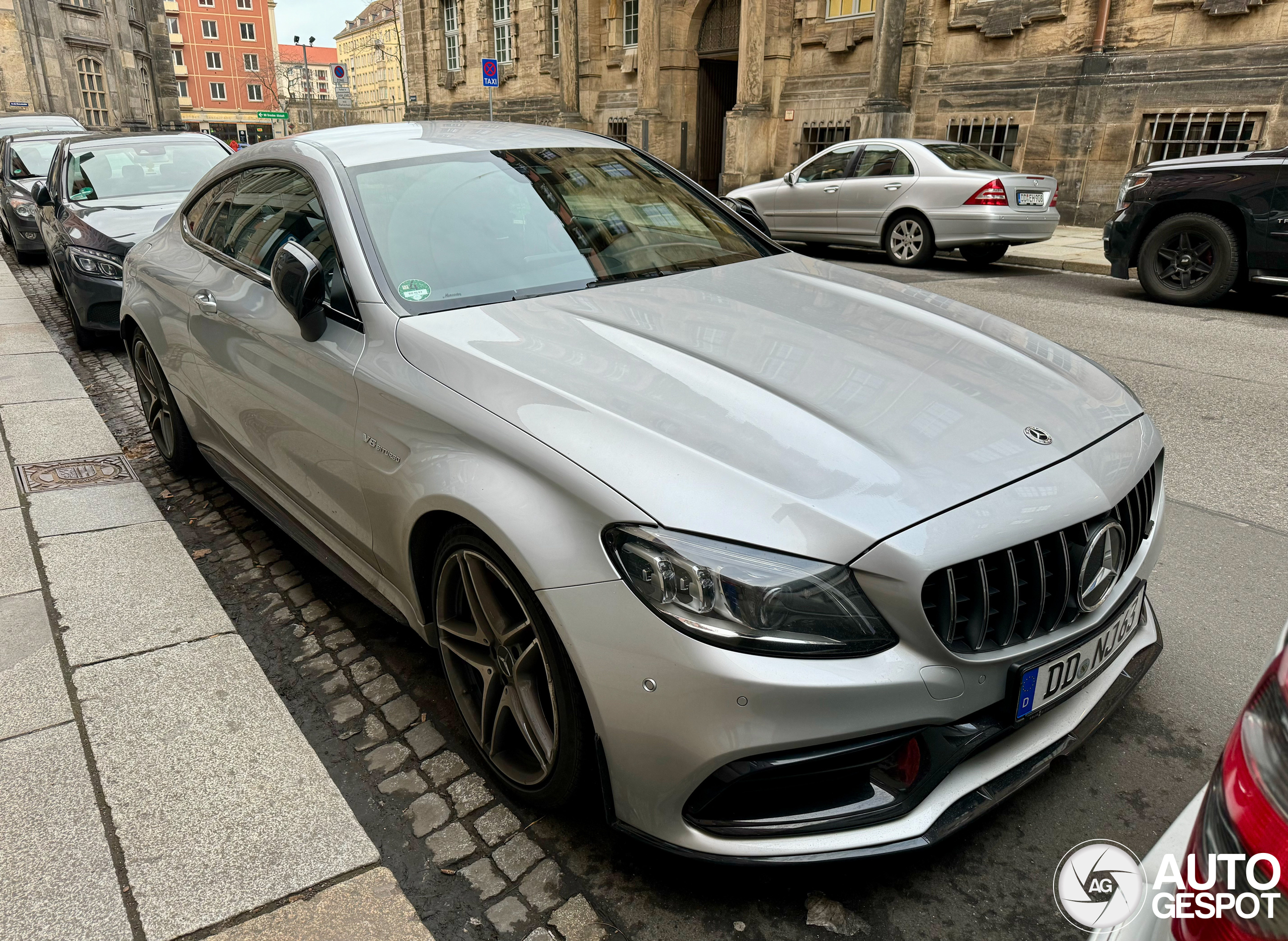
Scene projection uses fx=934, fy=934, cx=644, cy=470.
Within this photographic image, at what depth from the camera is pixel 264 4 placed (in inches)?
3494

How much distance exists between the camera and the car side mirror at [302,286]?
2.74 meters

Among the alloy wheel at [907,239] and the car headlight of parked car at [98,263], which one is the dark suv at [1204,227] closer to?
the alloy wheel at [907,239]

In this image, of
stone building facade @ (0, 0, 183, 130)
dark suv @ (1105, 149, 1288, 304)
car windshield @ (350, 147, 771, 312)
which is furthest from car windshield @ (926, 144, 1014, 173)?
stone building facade @ (0, 0, 183, 130)

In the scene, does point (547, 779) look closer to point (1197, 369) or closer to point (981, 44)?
point (1197, 369)

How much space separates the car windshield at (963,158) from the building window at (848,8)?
785 cm

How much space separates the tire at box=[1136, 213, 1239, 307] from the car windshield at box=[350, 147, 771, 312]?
6.91 metres

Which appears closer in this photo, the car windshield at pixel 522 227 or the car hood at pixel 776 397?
the car hood at pixel 776 397

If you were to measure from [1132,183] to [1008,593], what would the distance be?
8679 millimetres

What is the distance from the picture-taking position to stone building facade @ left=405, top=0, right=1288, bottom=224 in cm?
1395

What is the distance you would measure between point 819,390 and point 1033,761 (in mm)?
951

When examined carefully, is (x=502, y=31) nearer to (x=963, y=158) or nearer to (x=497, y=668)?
(x=963, y=158)

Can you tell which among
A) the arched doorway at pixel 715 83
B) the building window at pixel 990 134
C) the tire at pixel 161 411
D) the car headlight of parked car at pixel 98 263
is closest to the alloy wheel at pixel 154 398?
the tire at pixel 161 411

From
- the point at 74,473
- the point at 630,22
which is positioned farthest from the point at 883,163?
the point at 630,22

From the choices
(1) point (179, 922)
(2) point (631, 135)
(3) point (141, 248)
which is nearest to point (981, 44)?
(2) point (631, 135)
